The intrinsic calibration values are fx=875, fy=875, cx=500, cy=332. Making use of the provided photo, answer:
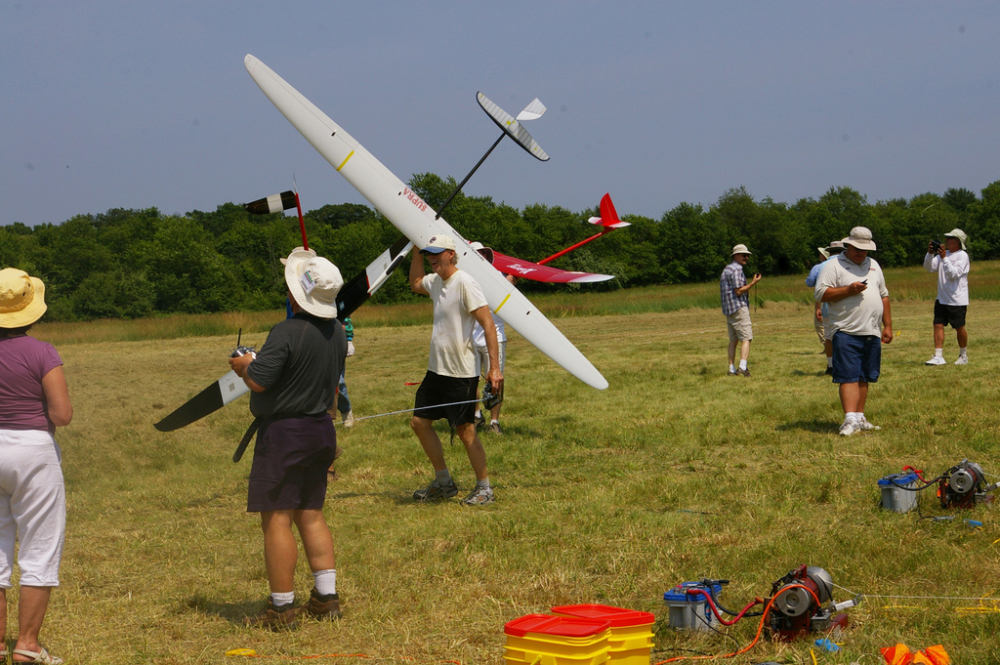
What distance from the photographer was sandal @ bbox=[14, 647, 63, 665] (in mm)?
3605

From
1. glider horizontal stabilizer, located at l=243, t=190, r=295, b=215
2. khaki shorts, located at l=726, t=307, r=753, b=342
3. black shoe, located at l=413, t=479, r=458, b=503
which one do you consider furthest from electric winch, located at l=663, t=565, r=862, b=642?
khaki shorts, located at l=726, t=307, r=753, b=342

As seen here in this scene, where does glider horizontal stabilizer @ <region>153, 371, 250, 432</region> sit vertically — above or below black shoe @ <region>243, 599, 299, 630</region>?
above

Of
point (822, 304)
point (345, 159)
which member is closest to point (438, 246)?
point (345, 159)

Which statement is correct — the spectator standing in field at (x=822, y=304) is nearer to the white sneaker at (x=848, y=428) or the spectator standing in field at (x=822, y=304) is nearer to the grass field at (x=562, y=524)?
the grass field at (x=562, y=524)

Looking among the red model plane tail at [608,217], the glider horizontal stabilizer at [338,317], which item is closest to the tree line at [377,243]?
the red model plane tail at [608,217]

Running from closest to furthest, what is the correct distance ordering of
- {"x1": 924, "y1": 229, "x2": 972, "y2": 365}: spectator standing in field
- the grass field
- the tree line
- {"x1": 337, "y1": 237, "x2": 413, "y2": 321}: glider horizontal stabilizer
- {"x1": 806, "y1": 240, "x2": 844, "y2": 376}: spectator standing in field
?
1. the grass field
2. {"x1": 337, "y1": 237, "x2": 413, "y2": 321}: glider horizontal stabilizer
3. {"x1": 806, "y1": 240, "x2": 844, "y2": 376}: spectator standing in field
4. {"x1": 924, "y1": 229, "x2": 972, "y2": 365}: spectator standing in field
5. the tree line

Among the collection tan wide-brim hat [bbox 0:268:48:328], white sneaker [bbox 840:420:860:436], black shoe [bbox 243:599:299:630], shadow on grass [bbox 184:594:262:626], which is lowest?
shadow on grass [bbox 184:594:262:626]

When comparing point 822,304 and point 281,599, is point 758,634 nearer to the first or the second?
point 281,599

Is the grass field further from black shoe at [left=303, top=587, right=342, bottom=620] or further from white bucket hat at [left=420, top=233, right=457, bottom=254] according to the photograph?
white bucket hat at [left=420, top=233, right=457, bottom=254]

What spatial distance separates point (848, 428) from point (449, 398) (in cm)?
400

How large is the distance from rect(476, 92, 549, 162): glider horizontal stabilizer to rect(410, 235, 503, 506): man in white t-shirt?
3298mm

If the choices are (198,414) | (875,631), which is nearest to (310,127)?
(198,414)

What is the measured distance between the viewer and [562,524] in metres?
5.70

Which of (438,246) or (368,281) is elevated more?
(438,246)
